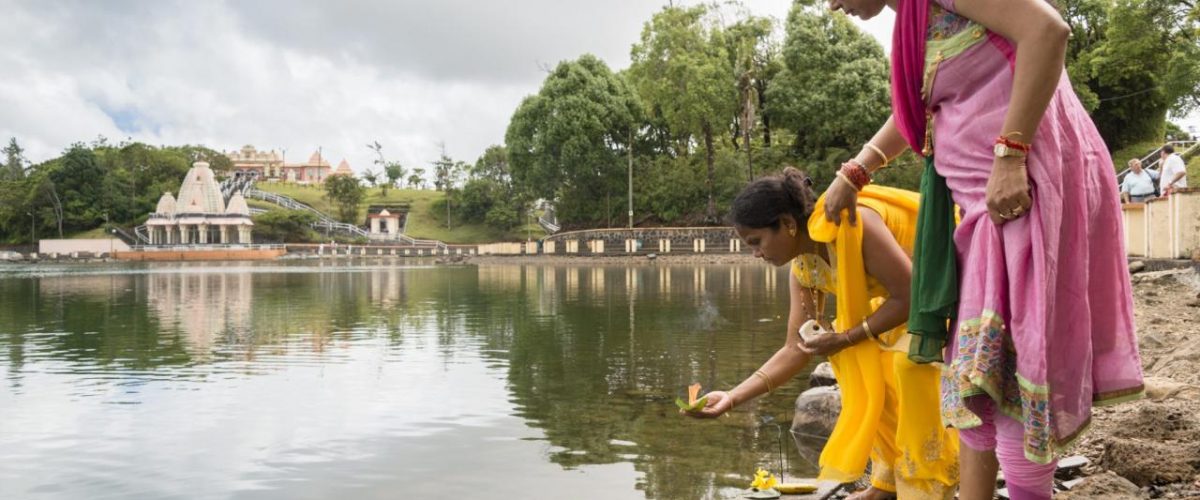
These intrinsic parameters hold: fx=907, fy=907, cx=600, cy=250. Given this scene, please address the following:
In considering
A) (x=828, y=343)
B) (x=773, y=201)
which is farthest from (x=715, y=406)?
(x=773, y=201)

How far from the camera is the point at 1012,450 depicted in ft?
5.82

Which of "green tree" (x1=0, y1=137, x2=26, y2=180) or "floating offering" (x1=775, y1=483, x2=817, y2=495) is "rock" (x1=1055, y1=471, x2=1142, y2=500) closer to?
"floating offering" (x1=775, y1=483, x2=817, y2=495)

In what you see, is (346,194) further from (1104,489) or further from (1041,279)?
(1041,279)

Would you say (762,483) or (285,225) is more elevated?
(285,225)

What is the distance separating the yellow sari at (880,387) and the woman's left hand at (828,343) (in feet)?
0.20

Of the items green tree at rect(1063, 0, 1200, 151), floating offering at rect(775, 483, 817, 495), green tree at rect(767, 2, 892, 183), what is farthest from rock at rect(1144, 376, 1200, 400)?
green tree at rect(767, 2, 892, 183)

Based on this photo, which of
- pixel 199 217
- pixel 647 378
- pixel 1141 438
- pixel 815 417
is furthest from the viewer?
pixel 199 217

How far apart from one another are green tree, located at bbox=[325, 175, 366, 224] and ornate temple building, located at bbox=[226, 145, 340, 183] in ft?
107

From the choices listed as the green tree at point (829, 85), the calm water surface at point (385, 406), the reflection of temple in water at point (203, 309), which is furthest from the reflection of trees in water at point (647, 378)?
the green tree at point (829, 85)

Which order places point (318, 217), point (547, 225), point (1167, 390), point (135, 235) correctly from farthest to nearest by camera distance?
point (135, 235), point (318, 217), point (547, 225), point (1167, 390)

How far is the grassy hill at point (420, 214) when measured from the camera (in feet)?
196

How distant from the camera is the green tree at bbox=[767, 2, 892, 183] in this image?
34.4m

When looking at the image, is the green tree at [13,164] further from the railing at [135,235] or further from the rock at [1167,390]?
→ the rock at [1167,390]

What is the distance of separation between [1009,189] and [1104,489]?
1.77 meters
